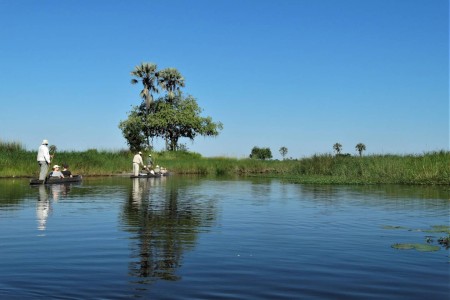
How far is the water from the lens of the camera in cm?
661

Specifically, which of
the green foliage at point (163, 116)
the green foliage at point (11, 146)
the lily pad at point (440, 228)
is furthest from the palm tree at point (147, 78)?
the lily pad at point (440, 228)

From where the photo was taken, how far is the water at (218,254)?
6605 mm

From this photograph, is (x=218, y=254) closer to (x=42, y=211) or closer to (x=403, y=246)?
(x=403, y=246)

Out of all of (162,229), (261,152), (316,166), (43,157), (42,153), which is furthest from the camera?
(261,152)

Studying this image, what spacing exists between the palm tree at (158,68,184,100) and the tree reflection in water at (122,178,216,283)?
2645 inches

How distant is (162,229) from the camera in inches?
466

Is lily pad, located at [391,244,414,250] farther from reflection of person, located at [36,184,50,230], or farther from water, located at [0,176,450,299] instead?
reflection of person, located at [36,184,50,230]

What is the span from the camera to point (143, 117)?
279 feet

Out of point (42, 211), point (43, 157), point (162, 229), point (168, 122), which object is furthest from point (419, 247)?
point (168, 122)

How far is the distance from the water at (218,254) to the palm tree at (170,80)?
70461mm

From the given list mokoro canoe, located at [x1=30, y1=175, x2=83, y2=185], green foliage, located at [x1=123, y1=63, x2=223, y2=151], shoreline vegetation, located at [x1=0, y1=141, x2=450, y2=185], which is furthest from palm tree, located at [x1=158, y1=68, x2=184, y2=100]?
mokoro canoe, located at [x1=30, y1=175, x2=83, y2=185]

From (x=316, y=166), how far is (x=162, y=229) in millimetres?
32858

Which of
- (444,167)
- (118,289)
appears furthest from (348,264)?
(444,167)

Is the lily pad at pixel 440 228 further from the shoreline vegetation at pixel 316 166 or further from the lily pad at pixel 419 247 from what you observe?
the shoreline vegetation at pixel 316 166
